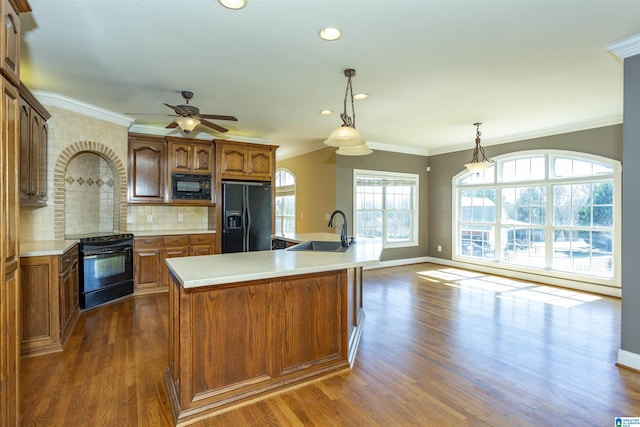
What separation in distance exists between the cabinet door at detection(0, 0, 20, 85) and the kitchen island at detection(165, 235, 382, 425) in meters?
1.29

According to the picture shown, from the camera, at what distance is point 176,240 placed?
4977 millimetres

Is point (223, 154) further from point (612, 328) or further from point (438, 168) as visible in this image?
point (612, 328)

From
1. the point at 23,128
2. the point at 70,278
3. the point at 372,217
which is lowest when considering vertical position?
the point at 70,278

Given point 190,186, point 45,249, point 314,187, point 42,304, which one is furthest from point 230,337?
point 314,187

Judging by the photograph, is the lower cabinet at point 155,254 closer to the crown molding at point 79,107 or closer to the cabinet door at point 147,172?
the cabinet door at point 147,172

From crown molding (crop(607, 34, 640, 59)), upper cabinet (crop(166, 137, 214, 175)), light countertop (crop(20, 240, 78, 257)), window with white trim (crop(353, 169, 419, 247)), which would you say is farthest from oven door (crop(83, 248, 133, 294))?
crown molding (crop(607, 34, 640, 59))

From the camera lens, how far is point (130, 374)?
2541 mm

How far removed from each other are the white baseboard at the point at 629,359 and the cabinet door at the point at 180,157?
554 centimetres

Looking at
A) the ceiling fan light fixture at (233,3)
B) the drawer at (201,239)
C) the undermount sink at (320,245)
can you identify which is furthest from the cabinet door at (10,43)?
the drawer at (201,239)

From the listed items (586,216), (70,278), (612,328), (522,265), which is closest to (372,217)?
(522,265)

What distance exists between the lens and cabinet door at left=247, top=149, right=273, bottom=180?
5660 millimetres

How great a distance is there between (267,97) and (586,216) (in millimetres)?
5107

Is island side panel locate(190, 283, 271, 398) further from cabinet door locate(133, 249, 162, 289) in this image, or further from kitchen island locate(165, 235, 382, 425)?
cabinet door locate(133, 249, 162, 289)

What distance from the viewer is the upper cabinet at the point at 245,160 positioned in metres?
5.43
